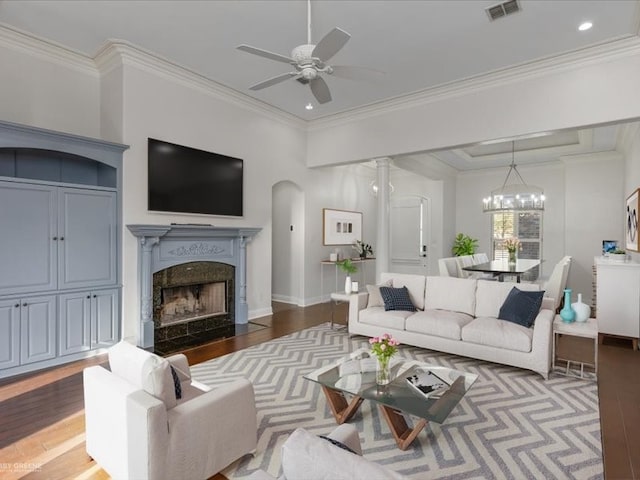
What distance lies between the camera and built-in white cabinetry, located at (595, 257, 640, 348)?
4676 mm

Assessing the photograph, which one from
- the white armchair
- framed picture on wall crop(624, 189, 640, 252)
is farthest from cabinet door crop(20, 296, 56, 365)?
framed picture on wall crop(624, 189, 640, 252)

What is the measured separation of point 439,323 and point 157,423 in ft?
10.6

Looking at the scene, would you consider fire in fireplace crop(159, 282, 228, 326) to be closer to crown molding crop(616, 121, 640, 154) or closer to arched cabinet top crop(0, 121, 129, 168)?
arched cabinet top crop(0, 121, 129, 168)

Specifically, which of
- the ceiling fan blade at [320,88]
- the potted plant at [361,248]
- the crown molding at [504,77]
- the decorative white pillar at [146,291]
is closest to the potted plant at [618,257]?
the crown molding at [504,77]

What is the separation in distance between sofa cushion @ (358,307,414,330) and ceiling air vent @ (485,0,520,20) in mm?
3398

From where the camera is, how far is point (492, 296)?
4359mm

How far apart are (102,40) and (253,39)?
179cm

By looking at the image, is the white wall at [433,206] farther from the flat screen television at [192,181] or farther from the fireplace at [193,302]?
the fireplace at [193,302]

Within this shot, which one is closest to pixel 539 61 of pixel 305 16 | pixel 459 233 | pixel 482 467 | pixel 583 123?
pixel 583 123

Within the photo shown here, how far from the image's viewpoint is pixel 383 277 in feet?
17.6

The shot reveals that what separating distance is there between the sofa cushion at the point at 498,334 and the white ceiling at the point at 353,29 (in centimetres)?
319

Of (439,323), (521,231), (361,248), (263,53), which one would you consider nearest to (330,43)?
(263,53)

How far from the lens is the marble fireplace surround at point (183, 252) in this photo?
455 centimetres

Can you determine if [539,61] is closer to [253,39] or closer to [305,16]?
[305,16]
